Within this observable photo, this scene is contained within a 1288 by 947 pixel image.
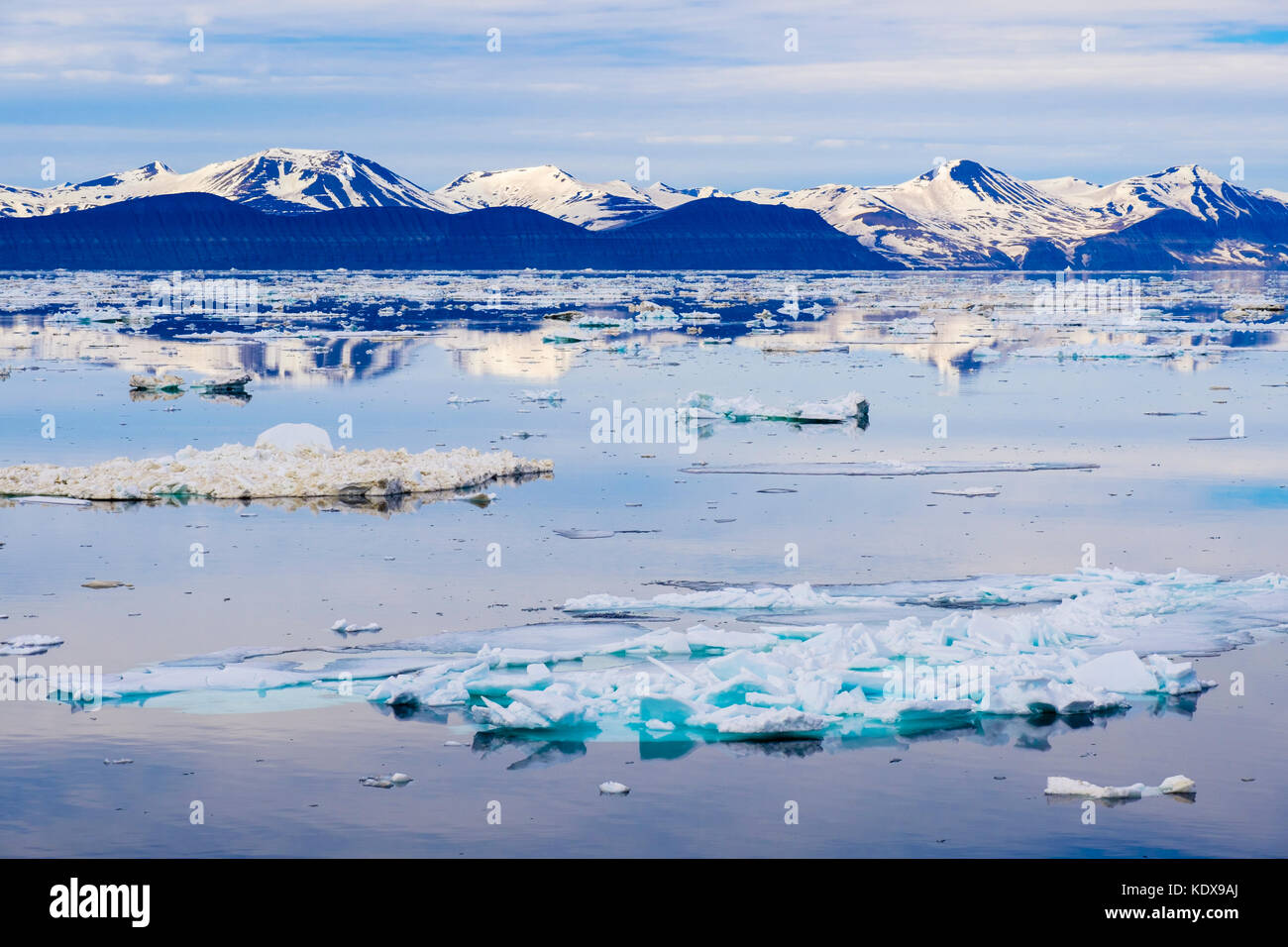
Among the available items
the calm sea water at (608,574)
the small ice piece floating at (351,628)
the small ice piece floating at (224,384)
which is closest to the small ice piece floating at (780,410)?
the calm sea water at (608,574)

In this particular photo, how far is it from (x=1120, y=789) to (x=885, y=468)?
34.3 feet

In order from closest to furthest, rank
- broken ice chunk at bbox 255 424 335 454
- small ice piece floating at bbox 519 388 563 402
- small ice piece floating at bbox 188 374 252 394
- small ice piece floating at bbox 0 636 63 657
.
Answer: small ice piece floating at bbox 0 636 63 657 < broken ice chunk at bbox 255 424 335 454 < small ice piece floating at bbox 519 388 563 402 < small ice piece floating at bbox 188 374 252 394

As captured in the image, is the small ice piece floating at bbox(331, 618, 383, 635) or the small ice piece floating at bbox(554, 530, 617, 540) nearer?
the small ice piece floating at bbox(331, 618, 383, 635)

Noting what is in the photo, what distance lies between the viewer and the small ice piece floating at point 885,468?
57.6 ft

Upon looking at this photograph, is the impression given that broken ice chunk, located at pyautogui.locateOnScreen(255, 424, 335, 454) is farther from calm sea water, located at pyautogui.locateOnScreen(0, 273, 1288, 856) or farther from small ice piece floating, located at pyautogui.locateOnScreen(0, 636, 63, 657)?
small ice piece floating, located at pyautogui.locateOnScreen(0, 636, 63, 657)

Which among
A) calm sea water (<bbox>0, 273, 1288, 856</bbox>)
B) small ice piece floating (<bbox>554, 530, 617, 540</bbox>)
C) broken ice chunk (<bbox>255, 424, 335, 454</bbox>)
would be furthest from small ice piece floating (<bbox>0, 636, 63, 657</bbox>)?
broken ice chunk (<bbox>255, 424, 335, 454</bbox>)

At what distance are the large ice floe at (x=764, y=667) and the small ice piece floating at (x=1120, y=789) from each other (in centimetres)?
108

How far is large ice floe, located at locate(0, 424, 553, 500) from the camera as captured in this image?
51.4 feet

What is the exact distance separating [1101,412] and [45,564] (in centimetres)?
1607

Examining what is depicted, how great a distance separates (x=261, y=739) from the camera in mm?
8219

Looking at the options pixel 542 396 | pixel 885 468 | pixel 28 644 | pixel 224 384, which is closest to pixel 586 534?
pixel 28 644

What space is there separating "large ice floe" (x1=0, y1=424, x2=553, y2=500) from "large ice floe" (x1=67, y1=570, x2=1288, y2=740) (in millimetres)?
5381

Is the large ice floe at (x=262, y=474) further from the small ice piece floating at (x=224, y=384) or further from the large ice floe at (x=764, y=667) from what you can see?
the small ice piece floating at (x=224, y=384)

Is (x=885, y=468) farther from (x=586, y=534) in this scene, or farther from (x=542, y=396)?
(x=542, y=396)
